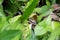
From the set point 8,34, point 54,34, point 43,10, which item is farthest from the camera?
point 43,10

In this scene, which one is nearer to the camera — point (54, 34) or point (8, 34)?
point (8, 34)

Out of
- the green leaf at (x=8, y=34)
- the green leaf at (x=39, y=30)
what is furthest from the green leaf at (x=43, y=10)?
the green leaf at (x=8, y=34)

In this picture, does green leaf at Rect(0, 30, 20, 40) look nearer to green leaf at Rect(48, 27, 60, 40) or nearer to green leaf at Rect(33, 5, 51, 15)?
green leaf at Rect(48, 27, 60, 40)

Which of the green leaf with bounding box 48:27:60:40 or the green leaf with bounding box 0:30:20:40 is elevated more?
the green leaf with bounding box 0:30:20:40

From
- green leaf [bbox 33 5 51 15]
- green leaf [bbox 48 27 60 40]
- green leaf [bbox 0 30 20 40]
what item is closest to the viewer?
green leaf [bbox 0 30 20 40]

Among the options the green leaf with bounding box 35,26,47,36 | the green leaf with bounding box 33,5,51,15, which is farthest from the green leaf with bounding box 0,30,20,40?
the green leaf with bounding box 33,5,51,15

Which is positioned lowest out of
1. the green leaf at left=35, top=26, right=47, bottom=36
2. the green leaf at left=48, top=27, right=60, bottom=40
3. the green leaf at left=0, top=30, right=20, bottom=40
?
the green leaf at left=48, top=27, right=60, bottom=40

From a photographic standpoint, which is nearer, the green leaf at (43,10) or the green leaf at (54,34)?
the green leaf at (54,34)

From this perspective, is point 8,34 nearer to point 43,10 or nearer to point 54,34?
point 54,34

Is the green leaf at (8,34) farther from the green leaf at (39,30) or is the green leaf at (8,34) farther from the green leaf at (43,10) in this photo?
the green leaf at (43,10)

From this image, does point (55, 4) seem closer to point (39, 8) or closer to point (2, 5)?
point (39, 8)

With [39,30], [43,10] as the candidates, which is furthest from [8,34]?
[43,10]

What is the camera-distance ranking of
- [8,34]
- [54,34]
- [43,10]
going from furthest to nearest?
[43,10] → [54,34] → [8,34]
